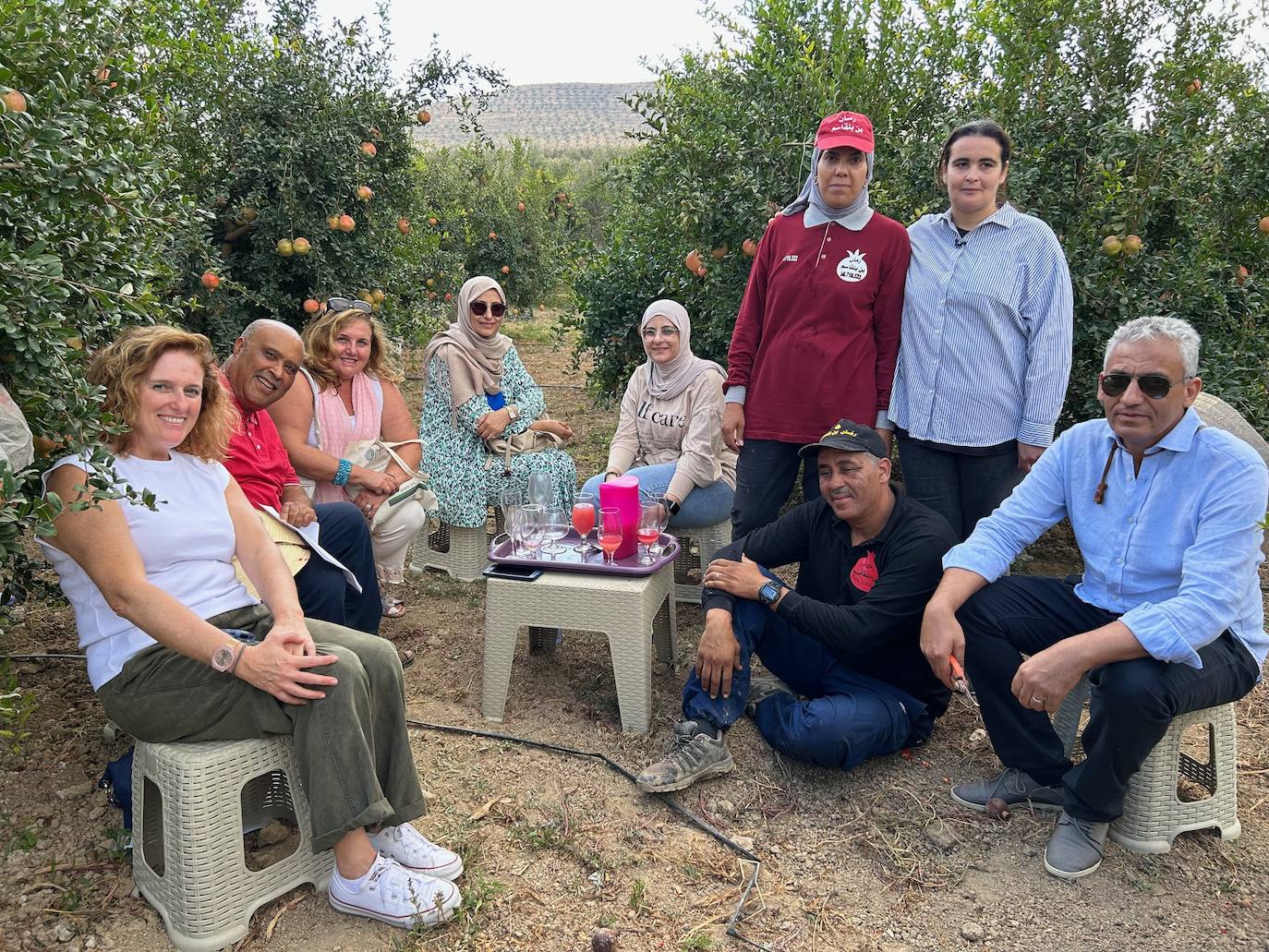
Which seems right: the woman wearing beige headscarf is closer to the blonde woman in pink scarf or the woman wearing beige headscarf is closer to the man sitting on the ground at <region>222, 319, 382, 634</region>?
the blonde woman in pink scarf

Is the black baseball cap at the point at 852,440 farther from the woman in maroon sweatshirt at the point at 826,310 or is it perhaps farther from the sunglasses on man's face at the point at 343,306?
the sunglasses on man's face at the point at 343,306

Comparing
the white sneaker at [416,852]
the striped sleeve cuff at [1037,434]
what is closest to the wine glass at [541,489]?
the white sneaker at [416,852]

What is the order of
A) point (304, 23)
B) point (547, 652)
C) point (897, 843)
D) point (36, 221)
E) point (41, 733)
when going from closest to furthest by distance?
point (36, 221), point (897, 843), point (41, 733), point (547, 652), point (304, 23)

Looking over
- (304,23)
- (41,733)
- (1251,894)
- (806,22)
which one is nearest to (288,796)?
(41,733)

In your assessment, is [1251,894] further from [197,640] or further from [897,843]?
[197,640]

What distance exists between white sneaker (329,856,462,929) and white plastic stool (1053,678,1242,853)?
76.4 inches

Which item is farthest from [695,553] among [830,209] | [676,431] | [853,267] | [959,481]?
[830,209]

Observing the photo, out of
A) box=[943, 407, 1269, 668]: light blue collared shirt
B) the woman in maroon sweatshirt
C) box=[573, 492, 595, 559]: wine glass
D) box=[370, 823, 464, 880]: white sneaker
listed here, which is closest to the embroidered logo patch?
the woman in maroon sweatshirt

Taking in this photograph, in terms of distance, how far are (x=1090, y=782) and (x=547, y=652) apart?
2292mm

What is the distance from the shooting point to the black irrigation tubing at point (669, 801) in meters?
2.50

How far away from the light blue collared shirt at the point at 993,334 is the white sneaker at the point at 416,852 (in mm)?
2180

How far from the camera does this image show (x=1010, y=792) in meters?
2.97

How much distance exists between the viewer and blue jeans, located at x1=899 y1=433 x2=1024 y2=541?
348 centimetres

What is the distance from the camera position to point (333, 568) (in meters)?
3.33
